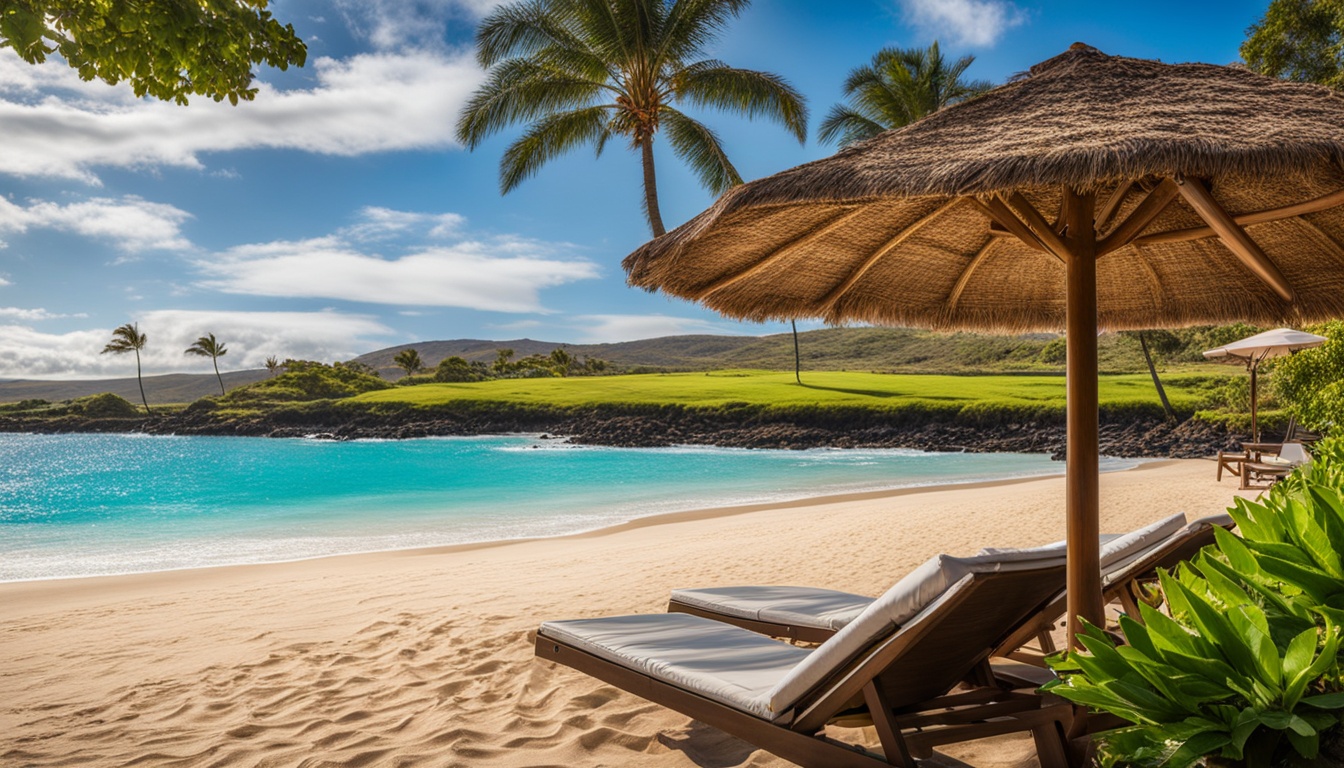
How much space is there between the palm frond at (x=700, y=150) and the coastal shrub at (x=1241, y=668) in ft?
50.2

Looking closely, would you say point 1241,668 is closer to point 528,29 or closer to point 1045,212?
point 1045,212

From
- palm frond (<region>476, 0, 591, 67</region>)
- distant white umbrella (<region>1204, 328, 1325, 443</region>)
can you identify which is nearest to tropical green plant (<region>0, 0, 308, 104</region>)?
distant white umbrella (<region>1204, 328, 1325, 443</region>)

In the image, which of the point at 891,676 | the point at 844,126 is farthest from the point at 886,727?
the point at 844,126

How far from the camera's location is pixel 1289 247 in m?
4.19

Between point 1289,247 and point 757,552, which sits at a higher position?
point 1289,247

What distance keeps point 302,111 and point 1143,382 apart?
44.0 m

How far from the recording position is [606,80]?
15.5 meters

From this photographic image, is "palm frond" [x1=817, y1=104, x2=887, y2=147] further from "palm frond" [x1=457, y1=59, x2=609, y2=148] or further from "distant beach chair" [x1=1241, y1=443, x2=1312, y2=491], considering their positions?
"distant beach chair" [x1=1241, y1=443, x2=1312, y2=491]

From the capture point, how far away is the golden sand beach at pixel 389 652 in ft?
10.8

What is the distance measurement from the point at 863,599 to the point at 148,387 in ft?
585

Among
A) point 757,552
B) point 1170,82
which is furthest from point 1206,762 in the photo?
point 757,552

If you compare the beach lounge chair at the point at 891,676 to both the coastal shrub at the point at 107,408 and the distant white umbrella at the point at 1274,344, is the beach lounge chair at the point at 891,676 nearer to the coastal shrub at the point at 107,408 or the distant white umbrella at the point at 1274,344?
the distant white umbrella at the point at 1274,344

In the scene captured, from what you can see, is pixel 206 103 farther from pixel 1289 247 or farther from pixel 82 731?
pixel 1289 247

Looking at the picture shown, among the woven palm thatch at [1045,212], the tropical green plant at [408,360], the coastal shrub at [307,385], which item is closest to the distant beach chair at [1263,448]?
the woven palm thatch at [1045,212]
